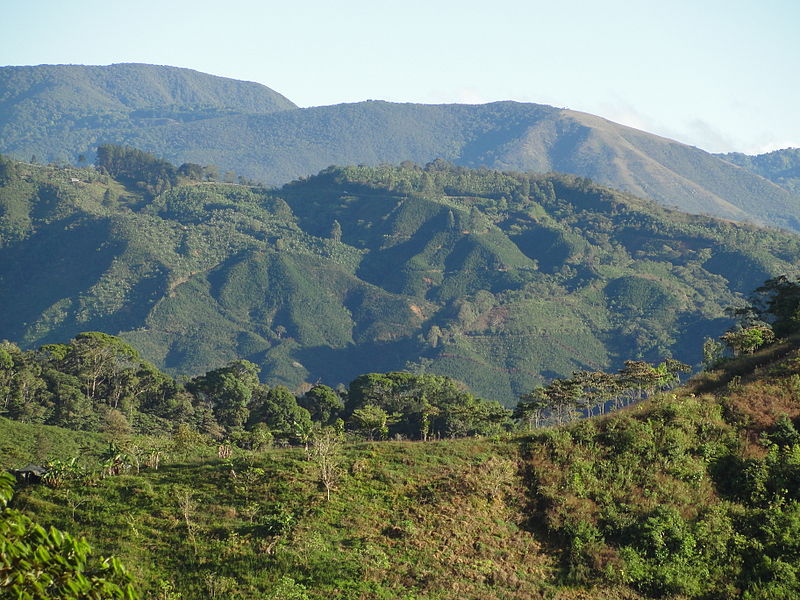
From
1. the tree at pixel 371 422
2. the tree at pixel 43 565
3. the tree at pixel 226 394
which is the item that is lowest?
the tree at pixel 226 394

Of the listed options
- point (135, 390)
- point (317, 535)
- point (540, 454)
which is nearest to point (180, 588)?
point (317, 535)

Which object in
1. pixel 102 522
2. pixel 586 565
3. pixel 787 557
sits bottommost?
pixel 102 522

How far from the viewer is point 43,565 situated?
930 cm

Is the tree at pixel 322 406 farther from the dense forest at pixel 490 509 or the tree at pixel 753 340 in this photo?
the tree at pixel 753 340

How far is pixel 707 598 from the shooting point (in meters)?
27.7

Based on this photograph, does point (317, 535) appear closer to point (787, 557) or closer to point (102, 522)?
point (102, 522)

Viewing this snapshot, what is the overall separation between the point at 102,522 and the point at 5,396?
50.7 m

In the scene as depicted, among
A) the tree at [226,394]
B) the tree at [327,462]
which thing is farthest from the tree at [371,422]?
the tree at [327,462]

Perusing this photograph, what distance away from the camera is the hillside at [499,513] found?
2833cm

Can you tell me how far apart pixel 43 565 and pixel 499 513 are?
25966 millimetres

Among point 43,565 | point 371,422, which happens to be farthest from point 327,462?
point 371,422

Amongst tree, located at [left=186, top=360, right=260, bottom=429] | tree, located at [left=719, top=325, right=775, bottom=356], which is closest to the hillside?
tree, located at [left=719, top=325, right=775, bottom=356]

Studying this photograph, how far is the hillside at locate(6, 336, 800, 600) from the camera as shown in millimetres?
28328

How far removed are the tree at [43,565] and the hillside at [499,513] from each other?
18455 millimetres
